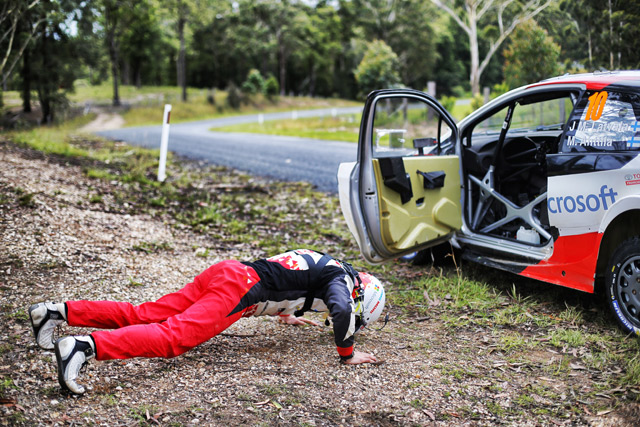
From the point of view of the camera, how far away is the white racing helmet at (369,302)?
3824mm

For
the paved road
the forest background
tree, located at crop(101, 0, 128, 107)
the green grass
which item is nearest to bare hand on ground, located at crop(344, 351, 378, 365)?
the paved road

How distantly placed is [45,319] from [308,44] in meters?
59.9

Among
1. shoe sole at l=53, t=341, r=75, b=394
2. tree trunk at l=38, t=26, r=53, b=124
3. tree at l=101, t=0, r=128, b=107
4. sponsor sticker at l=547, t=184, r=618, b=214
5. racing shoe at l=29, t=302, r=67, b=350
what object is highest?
tree at l=101, t=0, r=128, b=107

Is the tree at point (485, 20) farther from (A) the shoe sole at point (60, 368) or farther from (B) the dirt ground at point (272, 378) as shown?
(A) the shoe sole at point (60, 368)

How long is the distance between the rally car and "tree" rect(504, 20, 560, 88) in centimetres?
656

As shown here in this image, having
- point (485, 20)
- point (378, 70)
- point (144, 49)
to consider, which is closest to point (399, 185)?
point (485, 20)

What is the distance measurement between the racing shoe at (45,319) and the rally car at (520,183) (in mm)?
2520

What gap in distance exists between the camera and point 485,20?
2497 centimetres

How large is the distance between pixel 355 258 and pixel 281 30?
52.2m

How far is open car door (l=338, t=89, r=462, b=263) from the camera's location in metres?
4.78

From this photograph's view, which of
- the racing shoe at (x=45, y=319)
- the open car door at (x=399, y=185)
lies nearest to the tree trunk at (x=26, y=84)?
the open car door at (x=399, y=185)

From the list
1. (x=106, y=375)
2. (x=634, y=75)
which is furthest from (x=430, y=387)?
(x=634, y=75)

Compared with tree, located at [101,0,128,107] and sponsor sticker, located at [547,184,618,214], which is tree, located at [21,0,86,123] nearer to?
tree, located at [101,0,128,107]

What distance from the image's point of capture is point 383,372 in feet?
12.0
